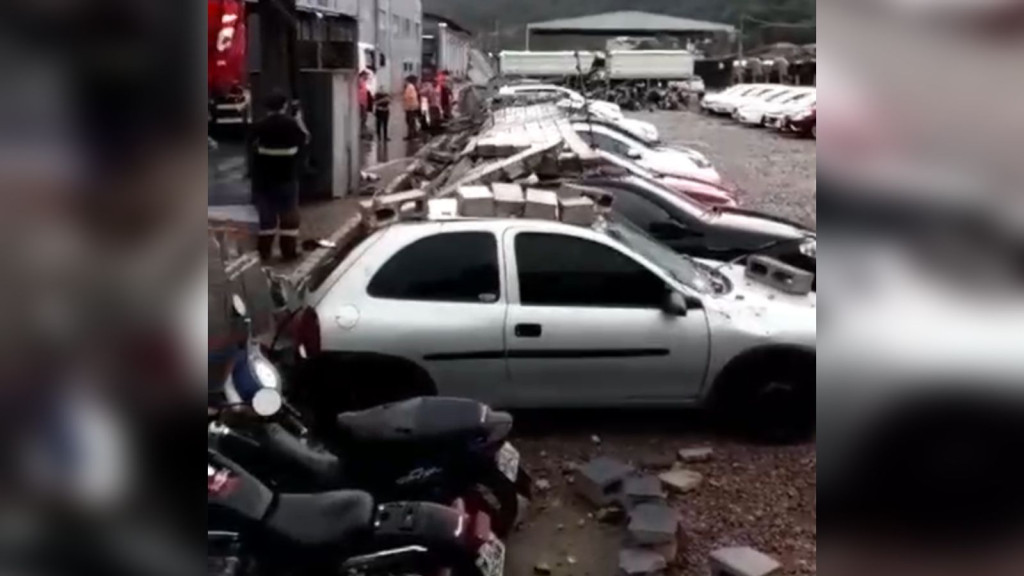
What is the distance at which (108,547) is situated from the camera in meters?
2.08

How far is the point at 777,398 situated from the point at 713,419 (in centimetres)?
13

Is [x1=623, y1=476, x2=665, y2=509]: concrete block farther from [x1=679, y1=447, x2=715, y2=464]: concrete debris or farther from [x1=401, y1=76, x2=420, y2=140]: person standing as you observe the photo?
[x1=401, y1=76, x2=420, y2=140]: person standing

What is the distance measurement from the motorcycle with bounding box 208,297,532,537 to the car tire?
1.41ft

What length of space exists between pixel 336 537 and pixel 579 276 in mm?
666

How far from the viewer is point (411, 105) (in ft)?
8.16

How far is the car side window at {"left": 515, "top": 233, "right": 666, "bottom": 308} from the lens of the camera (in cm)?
234

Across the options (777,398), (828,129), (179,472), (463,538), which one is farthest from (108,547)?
(828,129)

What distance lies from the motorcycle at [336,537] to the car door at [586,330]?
11.4 inches

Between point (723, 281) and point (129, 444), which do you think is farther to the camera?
point (723, 281)

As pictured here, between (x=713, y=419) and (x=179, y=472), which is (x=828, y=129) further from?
(x=179, y=472)

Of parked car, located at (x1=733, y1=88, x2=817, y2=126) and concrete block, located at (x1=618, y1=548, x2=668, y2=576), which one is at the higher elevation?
parked car, located at (x1=733, y1=88, x2=817, y2=126)

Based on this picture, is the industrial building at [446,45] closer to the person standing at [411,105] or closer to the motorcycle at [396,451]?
the person standing at [411,105]

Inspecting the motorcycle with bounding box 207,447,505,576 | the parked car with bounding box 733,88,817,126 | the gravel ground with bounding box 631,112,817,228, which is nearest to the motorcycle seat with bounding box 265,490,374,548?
the motorcycle with bounding box 207,447,505,576

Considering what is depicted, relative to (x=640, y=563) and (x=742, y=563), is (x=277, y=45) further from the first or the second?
(x=742, y=563)
